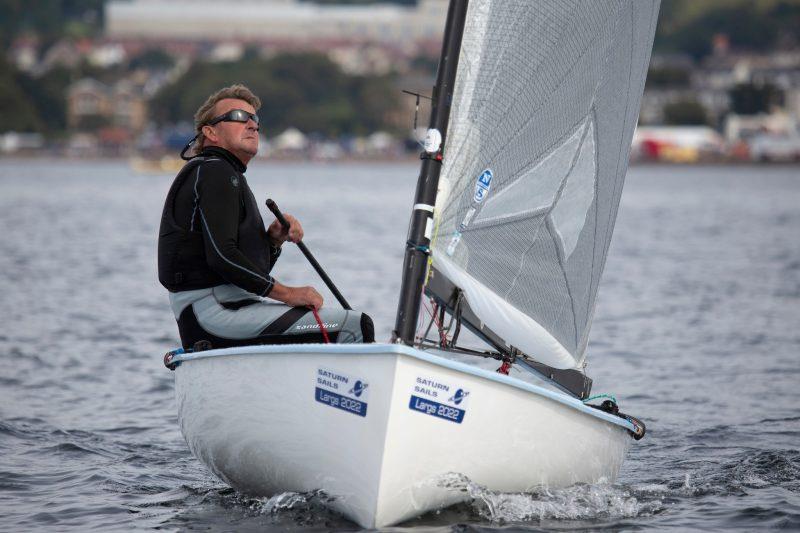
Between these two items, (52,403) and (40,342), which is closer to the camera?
(52,403)

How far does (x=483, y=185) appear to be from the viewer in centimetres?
721

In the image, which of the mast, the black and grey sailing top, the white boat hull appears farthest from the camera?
the black and grey sailing top

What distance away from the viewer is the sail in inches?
279

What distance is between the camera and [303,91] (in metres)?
160

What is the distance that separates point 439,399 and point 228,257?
1347 mm

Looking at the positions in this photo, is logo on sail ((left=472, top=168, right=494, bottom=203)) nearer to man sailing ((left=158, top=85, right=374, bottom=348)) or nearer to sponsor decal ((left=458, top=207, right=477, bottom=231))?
sponsor decal ((left=458, top=207, right=477, bottom=231))

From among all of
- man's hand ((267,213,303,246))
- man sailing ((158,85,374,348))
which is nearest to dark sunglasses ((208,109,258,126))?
man sailing ((158,85,374,348))

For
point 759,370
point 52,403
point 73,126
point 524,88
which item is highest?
point 73,126

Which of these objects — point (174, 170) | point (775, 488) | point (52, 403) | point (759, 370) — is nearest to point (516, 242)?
point (775, 488)

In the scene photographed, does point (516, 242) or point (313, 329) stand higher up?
point (516, 242)

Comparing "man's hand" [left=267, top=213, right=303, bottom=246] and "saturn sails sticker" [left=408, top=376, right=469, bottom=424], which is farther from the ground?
"man's hand" [left=267, top=213, right=303, bottom=246]

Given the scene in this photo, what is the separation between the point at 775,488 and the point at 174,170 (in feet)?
336

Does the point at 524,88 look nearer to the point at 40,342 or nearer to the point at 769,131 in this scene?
the point at 40,342

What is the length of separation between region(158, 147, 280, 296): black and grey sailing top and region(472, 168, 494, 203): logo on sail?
1.14 metres
